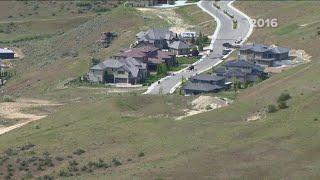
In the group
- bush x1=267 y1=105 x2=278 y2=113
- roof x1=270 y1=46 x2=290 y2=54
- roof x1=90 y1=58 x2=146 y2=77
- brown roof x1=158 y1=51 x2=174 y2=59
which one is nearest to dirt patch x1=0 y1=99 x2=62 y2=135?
roof x1=90 y1=58 x2=146 y2=77

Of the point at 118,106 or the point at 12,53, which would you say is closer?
the point at 118,106

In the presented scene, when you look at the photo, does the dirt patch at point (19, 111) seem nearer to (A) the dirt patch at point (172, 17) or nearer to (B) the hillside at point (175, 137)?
(B) the hillside at point (175, 137)

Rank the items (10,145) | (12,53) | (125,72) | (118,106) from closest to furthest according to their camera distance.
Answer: (10,145)
(118,106)
(125,72)
(12,53)

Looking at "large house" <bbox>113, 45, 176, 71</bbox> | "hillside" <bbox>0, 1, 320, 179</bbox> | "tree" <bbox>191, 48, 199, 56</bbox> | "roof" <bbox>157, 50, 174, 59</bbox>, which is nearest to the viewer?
"hillside" <bbox>0, 1, 320, 179</bbox>

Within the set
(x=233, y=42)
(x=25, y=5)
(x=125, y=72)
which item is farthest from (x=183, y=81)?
(x=25, y=5)

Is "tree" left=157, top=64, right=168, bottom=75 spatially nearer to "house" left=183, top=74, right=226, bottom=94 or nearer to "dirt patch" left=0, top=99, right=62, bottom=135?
"house" left=183, top=74, right=226, bottom=94

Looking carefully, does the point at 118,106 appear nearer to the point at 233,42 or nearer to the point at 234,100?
the point at 234,100
